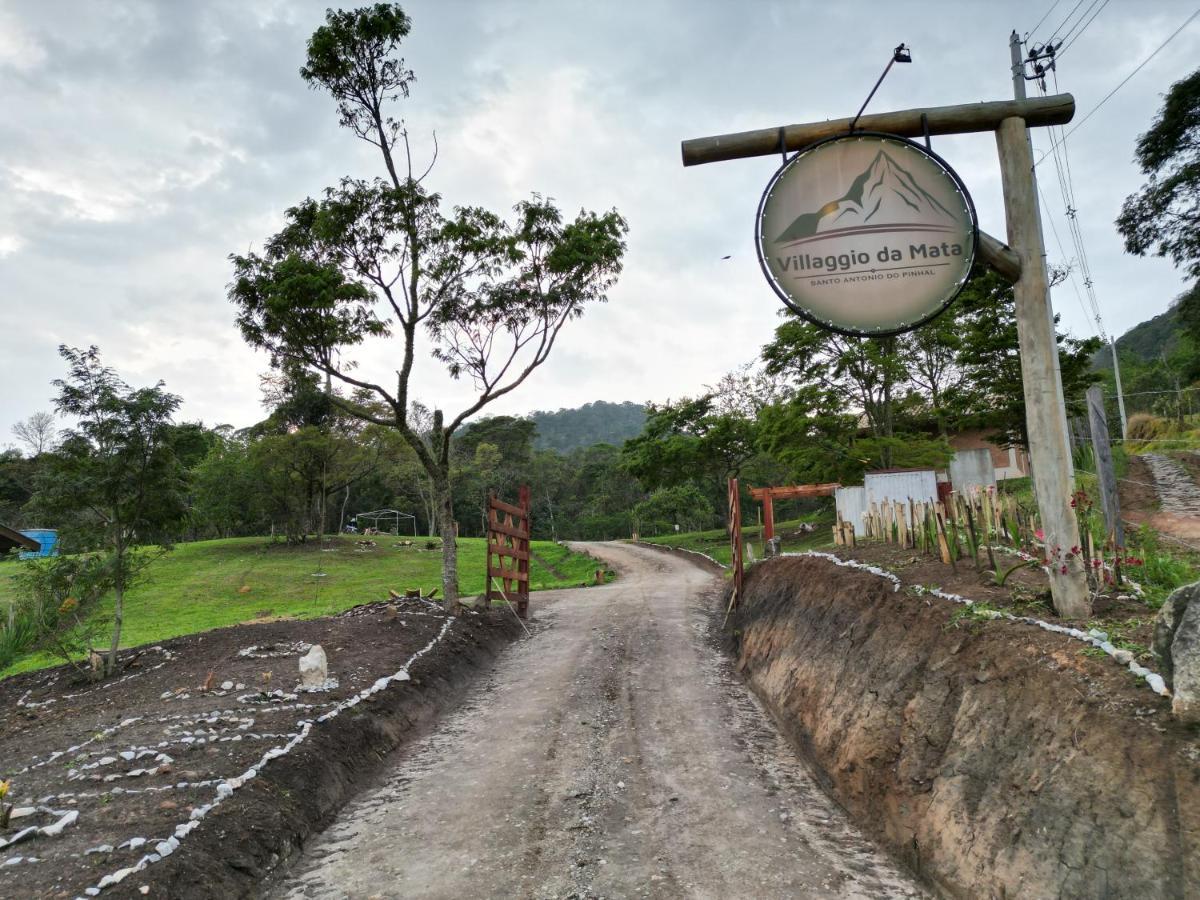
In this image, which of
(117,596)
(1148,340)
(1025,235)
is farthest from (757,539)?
(1148,340)

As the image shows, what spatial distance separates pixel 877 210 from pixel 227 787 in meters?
6.47

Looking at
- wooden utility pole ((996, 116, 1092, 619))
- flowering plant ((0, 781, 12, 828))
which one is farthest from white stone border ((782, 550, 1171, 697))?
flowering plant ((0, 781, 12, 828))

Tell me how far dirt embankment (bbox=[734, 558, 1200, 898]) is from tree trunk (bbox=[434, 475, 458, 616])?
804cm

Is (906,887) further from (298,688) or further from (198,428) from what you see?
(198,428)

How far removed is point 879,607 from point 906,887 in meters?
3.03

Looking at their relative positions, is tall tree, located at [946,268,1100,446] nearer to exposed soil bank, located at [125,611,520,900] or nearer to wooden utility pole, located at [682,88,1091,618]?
wooden utility pole, located at [682,88,1091,618]

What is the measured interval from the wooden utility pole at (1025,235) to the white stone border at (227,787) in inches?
236

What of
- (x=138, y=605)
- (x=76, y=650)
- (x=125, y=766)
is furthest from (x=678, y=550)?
(x=125, y=766)

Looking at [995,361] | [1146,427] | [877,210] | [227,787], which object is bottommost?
[227,787]

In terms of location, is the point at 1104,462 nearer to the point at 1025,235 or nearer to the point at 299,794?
the point at 1025,235

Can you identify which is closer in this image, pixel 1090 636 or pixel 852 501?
pixel 1090 636

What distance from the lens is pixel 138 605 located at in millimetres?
23469

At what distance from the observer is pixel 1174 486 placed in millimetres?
16688

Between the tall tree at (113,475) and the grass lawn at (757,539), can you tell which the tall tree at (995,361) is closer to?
the grass lawn at (757,539)
